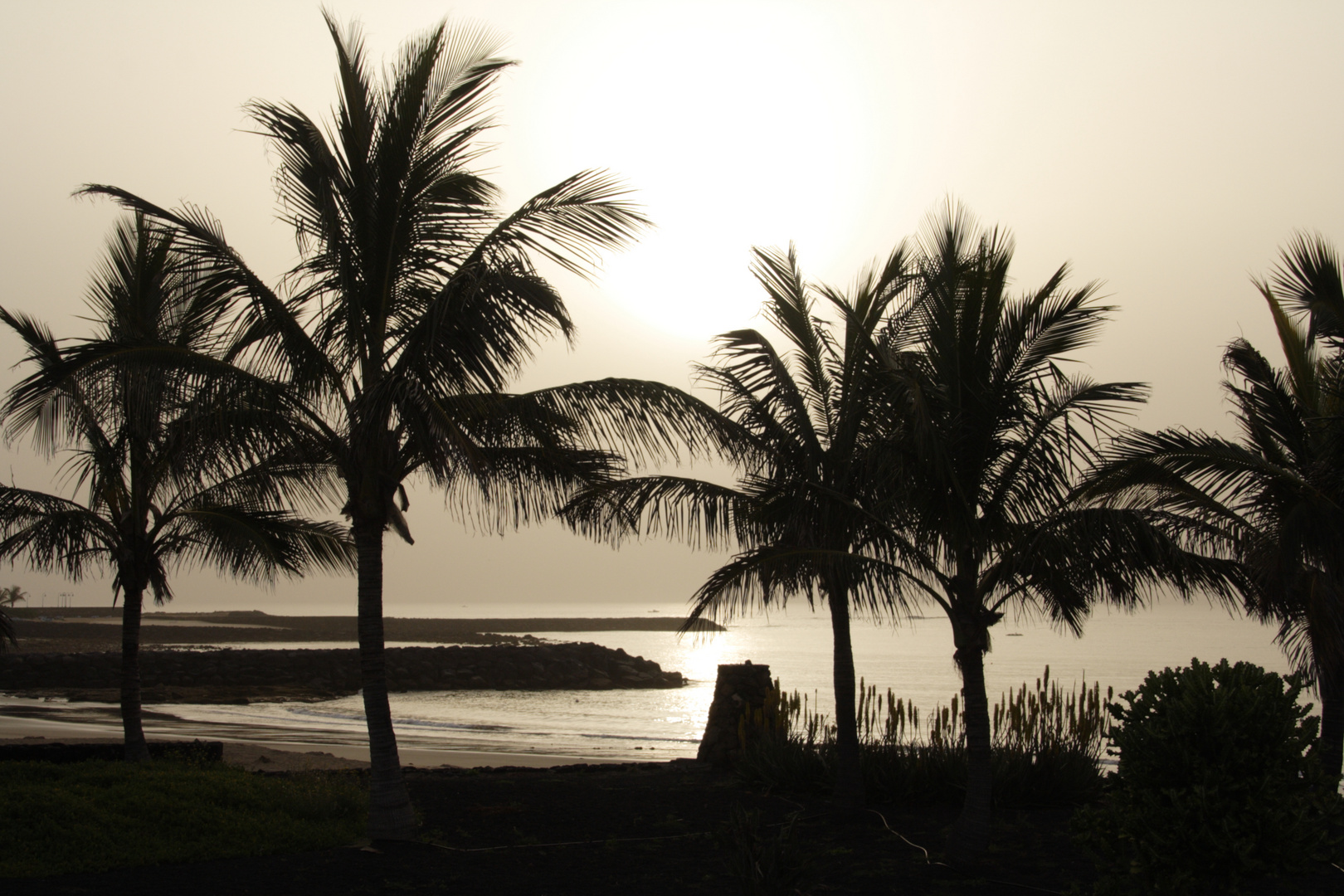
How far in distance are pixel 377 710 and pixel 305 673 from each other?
101ft

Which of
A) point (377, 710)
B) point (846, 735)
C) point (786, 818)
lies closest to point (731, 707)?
point (846, 735)

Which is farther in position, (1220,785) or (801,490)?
(801,490)

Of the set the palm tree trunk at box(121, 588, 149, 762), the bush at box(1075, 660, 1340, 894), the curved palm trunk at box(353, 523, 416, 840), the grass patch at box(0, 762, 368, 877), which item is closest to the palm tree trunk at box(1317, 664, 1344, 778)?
the bush at box(1075, 660, 1340, 894)

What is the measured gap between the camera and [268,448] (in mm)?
8602

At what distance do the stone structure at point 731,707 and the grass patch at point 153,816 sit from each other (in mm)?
4665

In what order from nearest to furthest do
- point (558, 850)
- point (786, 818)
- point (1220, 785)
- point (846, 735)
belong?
1. point (1220, 785)
2. point (558, 850)
3. point (786, 818)
4. point (846, 735)

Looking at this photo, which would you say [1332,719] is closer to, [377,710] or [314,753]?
[377,710]

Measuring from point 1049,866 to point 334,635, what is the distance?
8112 centimetres

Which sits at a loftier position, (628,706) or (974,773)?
(974,773)

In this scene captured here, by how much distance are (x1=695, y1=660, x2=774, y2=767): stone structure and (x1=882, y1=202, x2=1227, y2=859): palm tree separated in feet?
16.8

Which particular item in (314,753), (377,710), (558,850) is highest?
(377,710)

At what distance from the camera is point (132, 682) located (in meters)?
11.1

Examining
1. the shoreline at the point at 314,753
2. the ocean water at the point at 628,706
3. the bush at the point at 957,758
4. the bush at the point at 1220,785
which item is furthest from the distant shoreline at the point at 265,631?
the bush at the point at 1220,785

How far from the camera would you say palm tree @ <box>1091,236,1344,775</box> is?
7703 mm
